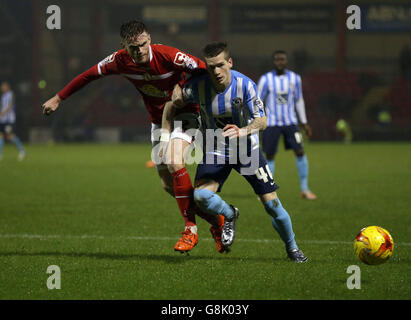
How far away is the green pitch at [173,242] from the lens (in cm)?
457

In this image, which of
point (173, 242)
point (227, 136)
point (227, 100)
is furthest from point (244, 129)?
point (173, 242)

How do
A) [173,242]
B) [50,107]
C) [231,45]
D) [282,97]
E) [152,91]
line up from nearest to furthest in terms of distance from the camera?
[50,107], [152,91], [173,242], [282,97], [231,45]

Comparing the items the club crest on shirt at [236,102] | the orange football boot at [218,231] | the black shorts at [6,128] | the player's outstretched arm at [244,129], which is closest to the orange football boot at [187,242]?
the orange football boot at [218,231]

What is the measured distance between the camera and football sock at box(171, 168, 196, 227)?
5828 millimetres

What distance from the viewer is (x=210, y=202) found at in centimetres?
543

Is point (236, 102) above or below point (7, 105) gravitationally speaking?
above

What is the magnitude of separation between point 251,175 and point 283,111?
16.9 feet

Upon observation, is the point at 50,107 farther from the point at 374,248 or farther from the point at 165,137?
the point at 374,248

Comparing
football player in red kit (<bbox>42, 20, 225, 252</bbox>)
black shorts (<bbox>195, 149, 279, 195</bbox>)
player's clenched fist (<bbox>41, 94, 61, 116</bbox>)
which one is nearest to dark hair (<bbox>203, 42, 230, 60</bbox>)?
football player in red kit (<bbox>42, 20, 225, 252</bbox>)

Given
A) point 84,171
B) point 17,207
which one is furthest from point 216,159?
point 84,171

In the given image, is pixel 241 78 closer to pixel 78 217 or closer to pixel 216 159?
pixel 216 159

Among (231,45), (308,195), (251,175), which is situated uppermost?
(231,45)

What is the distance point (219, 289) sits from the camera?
4.52m

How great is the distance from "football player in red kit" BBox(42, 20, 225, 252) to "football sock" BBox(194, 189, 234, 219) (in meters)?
0.27
